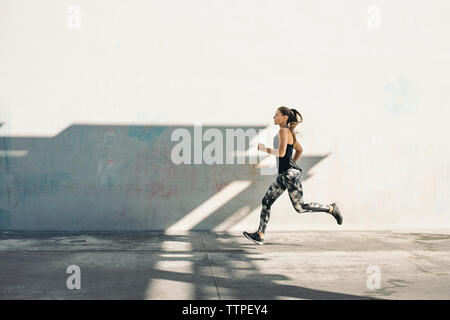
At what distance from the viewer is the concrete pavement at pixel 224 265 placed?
15.9 feet

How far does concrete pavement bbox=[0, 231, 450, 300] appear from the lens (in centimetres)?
485

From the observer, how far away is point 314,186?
879 cm

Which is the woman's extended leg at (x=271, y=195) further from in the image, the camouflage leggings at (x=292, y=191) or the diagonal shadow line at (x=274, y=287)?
the diagonal shadow line at (x=274, y=287)

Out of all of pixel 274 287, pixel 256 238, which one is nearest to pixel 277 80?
pixel 256 238

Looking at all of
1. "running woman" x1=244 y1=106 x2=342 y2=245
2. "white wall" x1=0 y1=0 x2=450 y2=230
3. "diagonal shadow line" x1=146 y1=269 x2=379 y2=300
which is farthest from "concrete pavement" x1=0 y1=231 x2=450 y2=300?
"white wall" x1=0 y1=0 x2=450 y2=230

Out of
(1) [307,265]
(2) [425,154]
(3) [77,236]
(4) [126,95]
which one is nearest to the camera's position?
(1) [307,265]

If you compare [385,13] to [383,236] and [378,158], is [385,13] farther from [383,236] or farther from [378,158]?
[383,236]

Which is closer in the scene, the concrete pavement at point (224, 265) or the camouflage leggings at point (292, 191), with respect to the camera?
the concrete pavement at point (224, 265)

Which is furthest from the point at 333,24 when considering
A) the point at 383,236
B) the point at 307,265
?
the point at 307,265

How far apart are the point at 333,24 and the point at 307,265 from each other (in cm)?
458

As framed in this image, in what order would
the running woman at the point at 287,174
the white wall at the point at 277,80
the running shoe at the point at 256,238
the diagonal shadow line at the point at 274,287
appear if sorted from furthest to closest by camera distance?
the white wall at the point at 277,80, the running shoe at the point at 256,238, the running woman at the point at 287,174, the diagonal shadow line at the point at 274,287

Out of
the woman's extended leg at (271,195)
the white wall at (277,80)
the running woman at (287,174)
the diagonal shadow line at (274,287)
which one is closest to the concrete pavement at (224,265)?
the diagonal shadow line at (274,287)

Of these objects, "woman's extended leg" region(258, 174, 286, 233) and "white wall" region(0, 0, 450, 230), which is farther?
"white wall" region(0, 0, 450, 230)

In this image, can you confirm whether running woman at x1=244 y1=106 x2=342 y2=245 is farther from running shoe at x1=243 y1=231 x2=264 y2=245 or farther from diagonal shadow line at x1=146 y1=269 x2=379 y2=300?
diagonal shadow line at x1=146 y1=269 x2=379 y2=300
